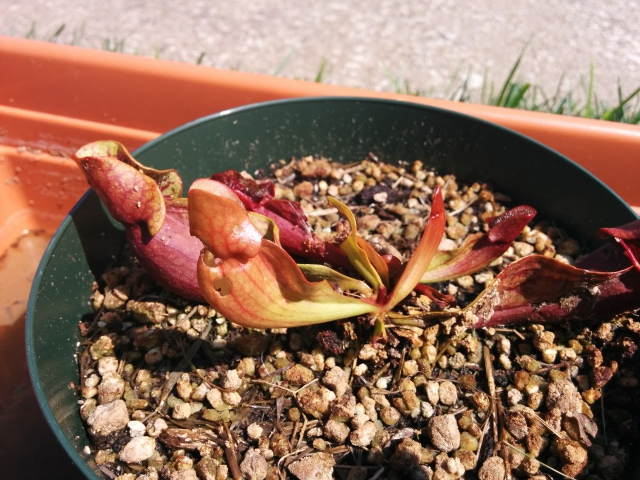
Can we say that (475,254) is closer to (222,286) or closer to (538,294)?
(538,294)

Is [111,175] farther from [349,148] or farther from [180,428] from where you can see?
[349,148]

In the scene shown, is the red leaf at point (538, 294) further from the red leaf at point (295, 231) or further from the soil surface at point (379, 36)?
the soil surface at point (379, 36)

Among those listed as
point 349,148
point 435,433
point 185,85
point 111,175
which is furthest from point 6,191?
point 435,433

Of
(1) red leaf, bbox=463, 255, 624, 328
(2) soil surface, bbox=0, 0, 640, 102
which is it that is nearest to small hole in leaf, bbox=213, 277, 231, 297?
(1) red leaf, bbox=463, 255, 624, 328

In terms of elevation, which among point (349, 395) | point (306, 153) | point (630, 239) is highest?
point (630, 239)

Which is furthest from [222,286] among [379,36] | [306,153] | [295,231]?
[379,36]

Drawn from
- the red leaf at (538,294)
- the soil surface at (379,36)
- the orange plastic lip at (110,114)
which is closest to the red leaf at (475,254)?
the red leaf at (538,294)

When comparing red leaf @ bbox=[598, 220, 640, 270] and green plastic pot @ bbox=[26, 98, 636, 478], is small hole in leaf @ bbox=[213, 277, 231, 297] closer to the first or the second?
green plastic pot @ bbox=[26, 98, 636, 478]

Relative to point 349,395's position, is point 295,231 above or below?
above
